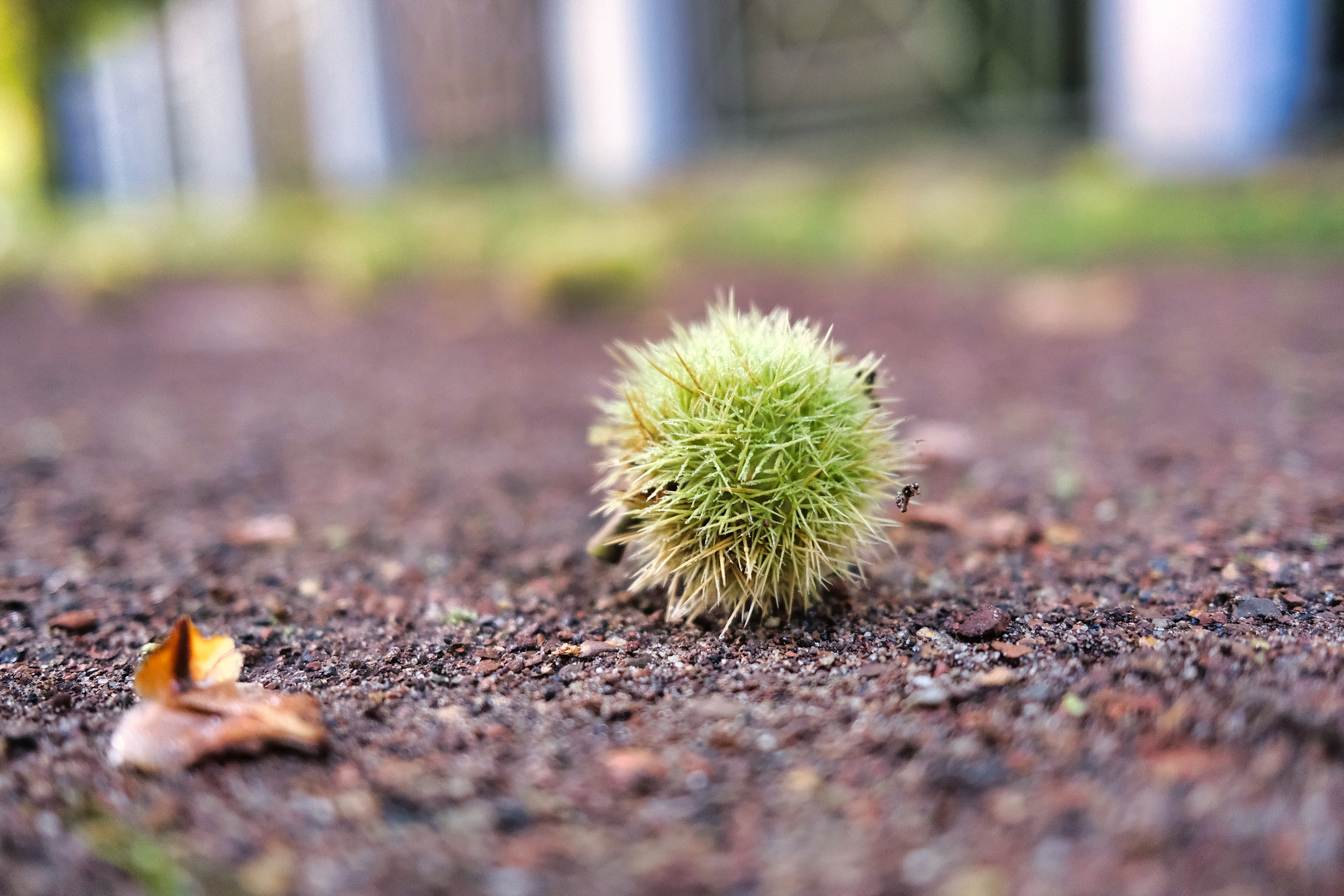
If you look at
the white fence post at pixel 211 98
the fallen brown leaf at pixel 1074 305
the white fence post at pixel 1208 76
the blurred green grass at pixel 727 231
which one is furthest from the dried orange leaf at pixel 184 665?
the white fence post at pixel 211 98

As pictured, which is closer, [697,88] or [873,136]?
[873,136]

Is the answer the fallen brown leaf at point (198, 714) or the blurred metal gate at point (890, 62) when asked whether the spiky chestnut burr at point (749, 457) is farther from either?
the blurred metal gate at point (890, 62)

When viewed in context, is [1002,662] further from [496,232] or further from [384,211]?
[384,211]

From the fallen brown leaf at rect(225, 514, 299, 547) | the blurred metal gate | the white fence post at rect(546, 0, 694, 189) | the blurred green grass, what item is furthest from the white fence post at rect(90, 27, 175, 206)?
the fallen brown leaf at rect(225, 514, 299, 547)

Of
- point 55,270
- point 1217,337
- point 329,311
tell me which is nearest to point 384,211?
point 55,270

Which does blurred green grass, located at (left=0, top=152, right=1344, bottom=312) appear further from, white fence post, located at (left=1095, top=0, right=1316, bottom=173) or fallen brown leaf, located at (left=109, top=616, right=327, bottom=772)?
fallen brown leaf, located at (left=109, top=616, right=327, bottom=772)

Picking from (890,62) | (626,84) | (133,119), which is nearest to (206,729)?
(890,62)
